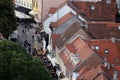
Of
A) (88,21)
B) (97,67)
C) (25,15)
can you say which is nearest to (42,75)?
(97,67)

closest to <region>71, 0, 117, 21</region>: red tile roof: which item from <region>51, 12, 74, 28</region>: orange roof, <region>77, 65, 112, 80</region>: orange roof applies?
<region>51, 12, 74, 28</region>: orange roof

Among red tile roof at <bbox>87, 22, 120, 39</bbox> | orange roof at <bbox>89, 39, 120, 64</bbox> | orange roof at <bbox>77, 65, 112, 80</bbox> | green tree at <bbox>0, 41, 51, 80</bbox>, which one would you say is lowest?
red tile roof at <bbox>87, 22, 120, 39</bbox>

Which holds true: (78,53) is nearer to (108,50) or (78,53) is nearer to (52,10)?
(108,50)

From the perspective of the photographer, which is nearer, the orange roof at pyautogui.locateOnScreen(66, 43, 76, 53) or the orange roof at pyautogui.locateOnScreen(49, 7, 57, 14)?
the orange roof at pyautogui.locateOnScreen(66, 43, 76, 53)

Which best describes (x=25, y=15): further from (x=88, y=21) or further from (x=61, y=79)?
(x=61, y=79)

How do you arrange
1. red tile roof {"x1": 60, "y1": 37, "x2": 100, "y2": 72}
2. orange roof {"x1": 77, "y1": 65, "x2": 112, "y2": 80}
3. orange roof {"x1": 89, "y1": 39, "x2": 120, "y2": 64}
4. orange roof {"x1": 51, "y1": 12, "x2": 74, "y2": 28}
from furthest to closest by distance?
orange roof {"x1": 51, "y1": 12, "x2": 74, "y2": 28}
orange roof {"x1": 89, "y1": 39, "x2": 120, "y2": 64}
red tile roof {"x1": 60, "y1": 37, "x2": 100, "y2": 72}
orange roof {"x1": 77, "y1": 65, "x2": 112, "y2": 80}

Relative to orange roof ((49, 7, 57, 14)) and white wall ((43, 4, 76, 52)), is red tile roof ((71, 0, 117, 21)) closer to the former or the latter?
white wall ((43, 4, 76, 52))

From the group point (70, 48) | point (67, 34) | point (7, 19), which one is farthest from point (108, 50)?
point (7, 19)

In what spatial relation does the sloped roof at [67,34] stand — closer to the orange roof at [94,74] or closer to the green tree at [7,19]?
the green tree at [7,19]
